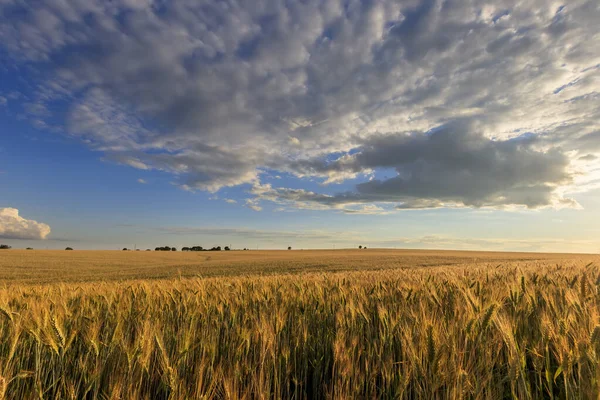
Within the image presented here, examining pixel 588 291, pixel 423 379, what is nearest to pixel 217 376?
pixel 423 379

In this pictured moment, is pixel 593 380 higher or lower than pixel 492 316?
lower

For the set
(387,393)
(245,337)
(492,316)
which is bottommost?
(387,393)

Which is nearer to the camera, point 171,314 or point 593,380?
point 593,380

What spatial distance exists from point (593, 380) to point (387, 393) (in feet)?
3.16

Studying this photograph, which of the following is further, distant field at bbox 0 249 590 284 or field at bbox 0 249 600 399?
distant field at bbox 0 249 590 284

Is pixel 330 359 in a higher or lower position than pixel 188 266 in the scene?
higher

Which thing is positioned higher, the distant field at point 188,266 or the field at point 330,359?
the field at point 330,359

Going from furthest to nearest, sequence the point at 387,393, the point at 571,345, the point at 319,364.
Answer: the point at 319,364 < the point at 571,345 < the point at 387,393

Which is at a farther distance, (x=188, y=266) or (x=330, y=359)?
(x=188, y=266)

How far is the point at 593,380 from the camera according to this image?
151 cm

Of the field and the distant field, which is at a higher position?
the field

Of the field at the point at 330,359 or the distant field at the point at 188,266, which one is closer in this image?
the field at the point at 330,359

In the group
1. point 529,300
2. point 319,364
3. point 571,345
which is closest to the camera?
point 571,345

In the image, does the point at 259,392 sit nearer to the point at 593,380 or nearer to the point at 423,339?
the point at 423,339
